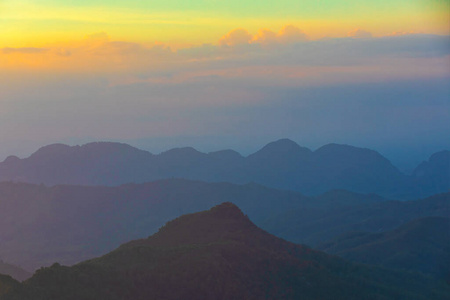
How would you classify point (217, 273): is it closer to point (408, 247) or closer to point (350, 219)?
point (408, 247)

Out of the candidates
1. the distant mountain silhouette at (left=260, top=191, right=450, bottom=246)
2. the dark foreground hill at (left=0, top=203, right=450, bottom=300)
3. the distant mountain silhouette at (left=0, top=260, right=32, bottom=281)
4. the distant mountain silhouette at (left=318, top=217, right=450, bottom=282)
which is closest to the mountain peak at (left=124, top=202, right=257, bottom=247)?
the dark foreground hill at (left=0, top=203, right=450, bottom=300)

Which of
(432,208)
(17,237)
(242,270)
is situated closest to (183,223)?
(242,270)

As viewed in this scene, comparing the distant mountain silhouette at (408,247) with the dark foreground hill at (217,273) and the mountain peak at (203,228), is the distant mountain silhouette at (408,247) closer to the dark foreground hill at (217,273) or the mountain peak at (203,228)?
the dark foreground hill at (217,273)

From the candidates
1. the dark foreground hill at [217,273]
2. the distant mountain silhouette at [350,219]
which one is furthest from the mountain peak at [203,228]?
the distant mountain silhouette at [350,219]

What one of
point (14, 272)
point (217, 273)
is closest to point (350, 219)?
point (14, 272)

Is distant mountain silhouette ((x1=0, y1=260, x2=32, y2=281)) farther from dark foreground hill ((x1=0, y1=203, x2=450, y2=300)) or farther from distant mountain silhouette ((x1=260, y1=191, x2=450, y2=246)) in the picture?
distant mountain silhouette ((x1=260, y1=191, x2=450, y2=246))

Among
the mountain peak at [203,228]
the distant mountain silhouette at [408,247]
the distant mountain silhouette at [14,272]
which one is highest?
the mountain peak at [203,228]

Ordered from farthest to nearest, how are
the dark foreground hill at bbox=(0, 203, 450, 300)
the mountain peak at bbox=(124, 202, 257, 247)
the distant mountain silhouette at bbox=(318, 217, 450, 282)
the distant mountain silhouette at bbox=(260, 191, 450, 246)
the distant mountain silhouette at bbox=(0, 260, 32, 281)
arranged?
the distant mountain silhouette at bbox=(260, 191, 450, 246)
the distant mountain silhouette at bbox=(318, 217, 450, 282)
the distant mountain silhouette at bbox=(0, 260, 32, 281)
the mountain peak at bbox=(124, 202, 257, 247)
the dark foreground hill at bbox=(0, 203, 450, 300)
